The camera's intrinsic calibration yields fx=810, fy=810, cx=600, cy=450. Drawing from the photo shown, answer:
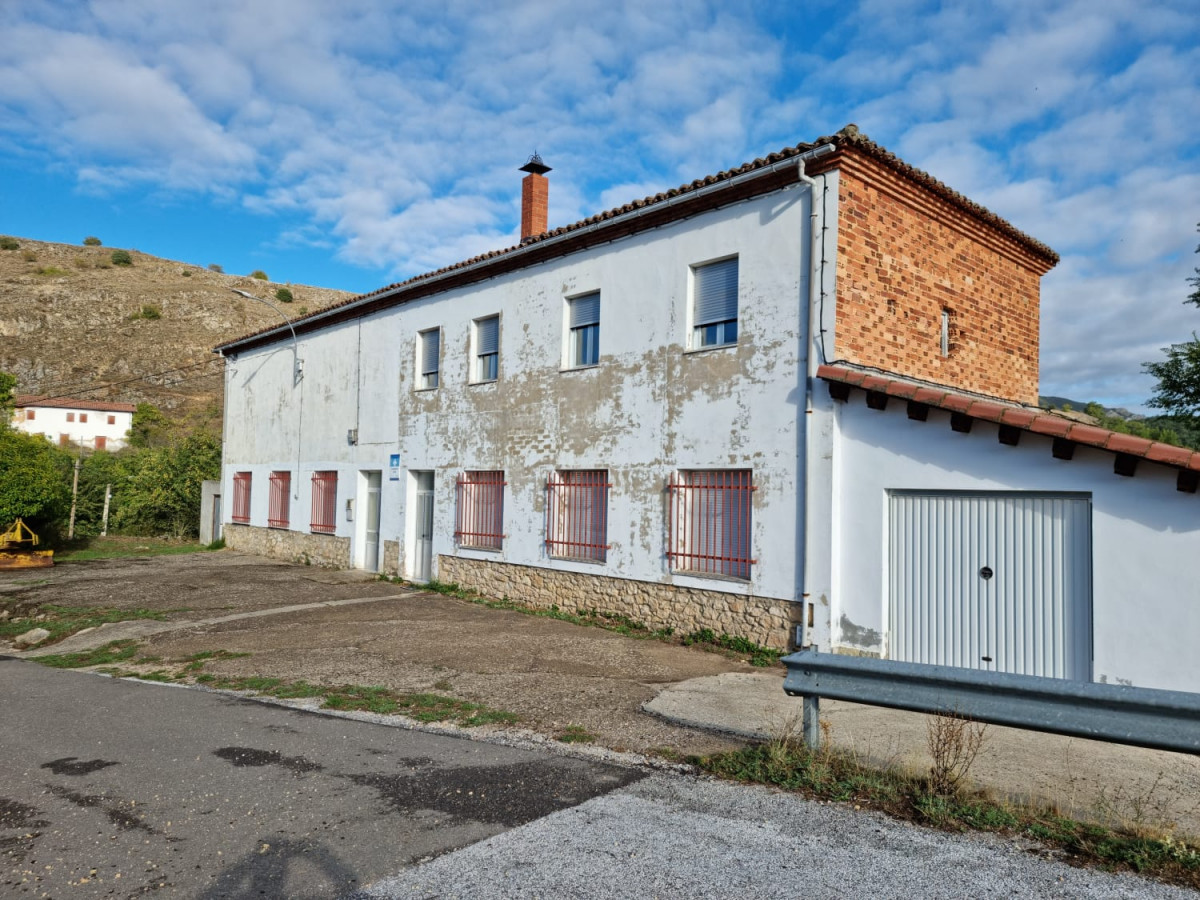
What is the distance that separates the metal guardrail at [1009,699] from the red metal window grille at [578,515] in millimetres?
6957

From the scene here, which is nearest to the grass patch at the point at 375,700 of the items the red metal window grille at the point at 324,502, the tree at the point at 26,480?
the red metal window grille at the point at 324,502

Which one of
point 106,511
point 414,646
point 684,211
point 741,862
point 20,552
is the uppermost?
point 684,211

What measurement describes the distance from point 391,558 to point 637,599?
7072 mm

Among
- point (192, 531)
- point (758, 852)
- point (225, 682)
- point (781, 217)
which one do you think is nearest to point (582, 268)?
point (781, 217)

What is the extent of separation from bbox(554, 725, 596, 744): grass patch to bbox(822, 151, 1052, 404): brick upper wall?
5203mm

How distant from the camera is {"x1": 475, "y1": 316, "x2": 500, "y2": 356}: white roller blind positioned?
1427 cm

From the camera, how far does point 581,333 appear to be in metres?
12.6

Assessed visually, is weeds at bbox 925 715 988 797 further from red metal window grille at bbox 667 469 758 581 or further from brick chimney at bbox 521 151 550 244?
brick chimney at bbox 521 151 550 244

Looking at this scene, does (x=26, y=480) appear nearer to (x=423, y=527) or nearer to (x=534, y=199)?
(x=423, y=527)

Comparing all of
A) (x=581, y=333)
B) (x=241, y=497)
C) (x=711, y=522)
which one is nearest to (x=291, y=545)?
(x=241, y=497)

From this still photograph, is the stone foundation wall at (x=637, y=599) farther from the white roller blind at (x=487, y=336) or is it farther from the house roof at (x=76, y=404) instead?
Answer: the house roof at (x=76, y=404)

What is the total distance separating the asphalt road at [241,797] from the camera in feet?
11.9

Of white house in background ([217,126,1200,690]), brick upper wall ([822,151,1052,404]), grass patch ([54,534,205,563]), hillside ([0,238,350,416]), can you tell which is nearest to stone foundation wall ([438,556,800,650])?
white house in background ([217,126,1200,690])

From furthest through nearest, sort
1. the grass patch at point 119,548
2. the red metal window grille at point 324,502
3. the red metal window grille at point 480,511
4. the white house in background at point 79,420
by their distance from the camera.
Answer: the white house in background at point 79,420, the grass patch at point 119,548, the red metal window grille at point 324,502, the red metal window grille at point 480,511
